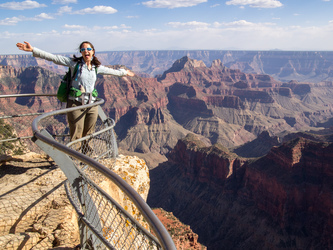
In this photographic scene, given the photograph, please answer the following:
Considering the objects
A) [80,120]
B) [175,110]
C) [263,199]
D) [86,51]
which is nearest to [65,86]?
[80,120]

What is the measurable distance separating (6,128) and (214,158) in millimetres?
40208

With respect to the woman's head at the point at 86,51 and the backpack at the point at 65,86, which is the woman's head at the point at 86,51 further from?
the backpack at the point at 65,86

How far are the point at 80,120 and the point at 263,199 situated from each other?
1805 inches

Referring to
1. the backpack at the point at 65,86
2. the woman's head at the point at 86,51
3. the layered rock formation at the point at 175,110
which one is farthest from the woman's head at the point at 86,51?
the layered rock formation at the point at 175,110

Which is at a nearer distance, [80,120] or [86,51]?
[86,51]

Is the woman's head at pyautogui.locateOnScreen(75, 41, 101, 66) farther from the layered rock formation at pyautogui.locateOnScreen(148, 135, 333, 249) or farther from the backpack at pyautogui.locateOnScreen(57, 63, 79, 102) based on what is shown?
the layered rock formation at pyautogui.locateOnScreen(148, 135, 333, 249)

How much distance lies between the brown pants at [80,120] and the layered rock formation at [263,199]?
136ft

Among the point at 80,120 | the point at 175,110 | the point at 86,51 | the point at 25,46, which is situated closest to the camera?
the point at 25,46

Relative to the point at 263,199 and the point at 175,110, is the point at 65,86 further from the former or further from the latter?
the point at 175,110

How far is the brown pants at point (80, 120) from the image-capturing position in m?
6.16

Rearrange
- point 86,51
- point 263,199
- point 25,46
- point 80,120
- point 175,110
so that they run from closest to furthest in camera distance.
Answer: point 25,46
point 86,51
point 80,120
point 263,199
point 175,110

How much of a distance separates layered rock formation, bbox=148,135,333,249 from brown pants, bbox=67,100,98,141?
41.5 meters

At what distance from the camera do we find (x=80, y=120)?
630cm

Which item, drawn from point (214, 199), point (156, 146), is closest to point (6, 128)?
point (214, 199)
